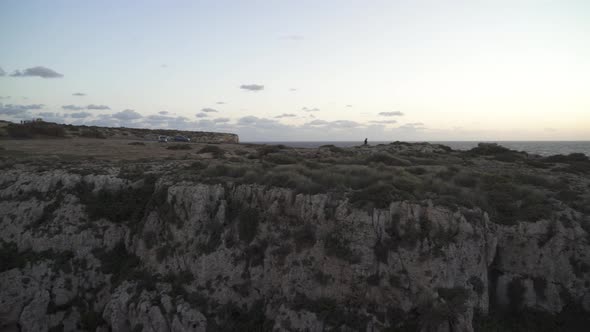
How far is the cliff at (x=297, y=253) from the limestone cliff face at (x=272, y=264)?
51 mm

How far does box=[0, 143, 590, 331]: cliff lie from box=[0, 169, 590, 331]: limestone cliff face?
51 mm

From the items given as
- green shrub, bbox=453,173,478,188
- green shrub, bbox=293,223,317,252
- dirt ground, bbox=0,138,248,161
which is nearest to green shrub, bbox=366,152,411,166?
green shrub, bbox=453,173,478,188

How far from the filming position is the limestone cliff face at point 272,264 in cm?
1104

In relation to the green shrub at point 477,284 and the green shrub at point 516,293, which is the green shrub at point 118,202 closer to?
the green shrub at point 477,284

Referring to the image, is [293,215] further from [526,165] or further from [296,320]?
[526,165]

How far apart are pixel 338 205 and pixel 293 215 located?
2.05 metres

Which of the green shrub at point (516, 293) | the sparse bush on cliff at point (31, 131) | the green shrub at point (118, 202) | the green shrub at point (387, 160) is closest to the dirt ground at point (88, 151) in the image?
the sparse bush on cliff at point (31, 131)

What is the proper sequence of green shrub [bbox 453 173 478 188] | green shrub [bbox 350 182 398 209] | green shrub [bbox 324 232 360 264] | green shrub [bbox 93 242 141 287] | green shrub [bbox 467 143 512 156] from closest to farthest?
green shrub [bbox 324 232 360 264], green shrub [bbox 350 182 398 209], green shrub [bbox 93 242 141 287], green shrub [bbox 453 173 478 188], green shrub [bbox 467 143 512 156]

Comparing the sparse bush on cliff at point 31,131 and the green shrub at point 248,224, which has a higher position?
the sparse bush on cliff at point 31,131

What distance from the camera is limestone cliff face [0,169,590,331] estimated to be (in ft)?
36.2

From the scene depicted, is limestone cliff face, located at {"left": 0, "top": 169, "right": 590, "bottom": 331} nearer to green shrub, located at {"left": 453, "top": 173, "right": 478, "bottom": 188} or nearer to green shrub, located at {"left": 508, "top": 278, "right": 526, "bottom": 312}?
green shrub, located at {"left": 508, "top": 278, "right": 526, "bottom": 312}

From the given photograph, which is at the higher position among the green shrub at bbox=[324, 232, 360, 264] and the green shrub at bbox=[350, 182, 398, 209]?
the green shrub at bbox=[350, 182, 398, 209]

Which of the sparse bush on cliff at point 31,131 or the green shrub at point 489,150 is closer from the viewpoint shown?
the green shrub at point 489,150

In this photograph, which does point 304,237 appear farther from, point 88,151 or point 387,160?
point 88,151
